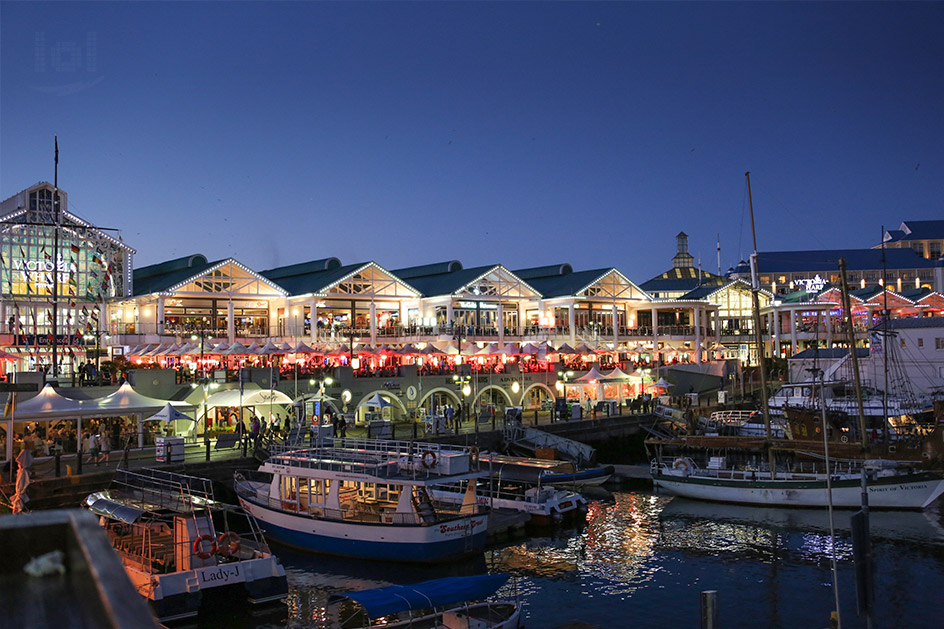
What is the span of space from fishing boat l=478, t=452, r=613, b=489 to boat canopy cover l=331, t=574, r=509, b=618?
15.5m

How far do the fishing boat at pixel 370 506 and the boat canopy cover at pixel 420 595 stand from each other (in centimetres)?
704

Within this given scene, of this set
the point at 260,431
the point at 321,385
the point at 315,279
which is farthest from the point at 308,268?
the point at 260,431

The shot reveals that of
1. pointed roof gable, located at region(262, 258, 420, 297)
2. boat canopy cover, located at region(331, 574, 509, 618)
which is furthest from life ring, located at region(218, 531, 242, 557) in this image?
pointed roof gable, located at region(262, 258, 420, 297)

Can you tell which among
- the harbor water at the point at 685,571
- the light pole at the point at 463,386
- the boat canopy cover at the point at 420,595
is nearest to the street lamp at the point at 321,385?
the light pole at the point at 463,386

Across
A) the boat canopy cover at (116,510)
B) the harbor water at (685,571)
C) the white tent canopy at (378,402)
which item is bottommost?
the harbor water at (685,571)

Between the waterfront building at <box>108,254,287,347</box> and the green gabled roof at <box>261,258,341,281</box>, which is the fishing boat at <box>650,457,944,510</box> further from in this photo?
the green gabled roof at <box>261,258,341,281</box>

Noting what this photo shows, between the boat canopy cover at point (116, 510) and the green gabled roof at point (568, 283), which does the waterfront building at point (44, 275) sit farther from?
the green gabled roof at point (568, 283)

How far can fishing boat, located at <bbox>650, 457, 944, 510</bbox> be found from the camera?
33.1 meters

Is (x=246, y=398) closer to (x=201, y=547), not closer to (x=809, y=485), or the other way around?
(x=201, y=547)

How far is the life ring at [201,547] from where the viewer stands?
2122 cm

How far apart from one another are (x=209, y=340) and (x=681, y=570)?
39521mm

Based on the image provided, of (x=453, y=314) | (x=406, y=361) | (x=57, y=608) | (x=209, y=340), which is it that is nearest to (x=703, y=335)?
(x=453, y=314)

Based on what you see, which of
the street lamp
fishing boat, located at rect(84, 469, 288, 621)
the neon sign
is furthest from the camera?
the neon sign

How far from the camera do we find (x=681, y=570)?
2545cm
